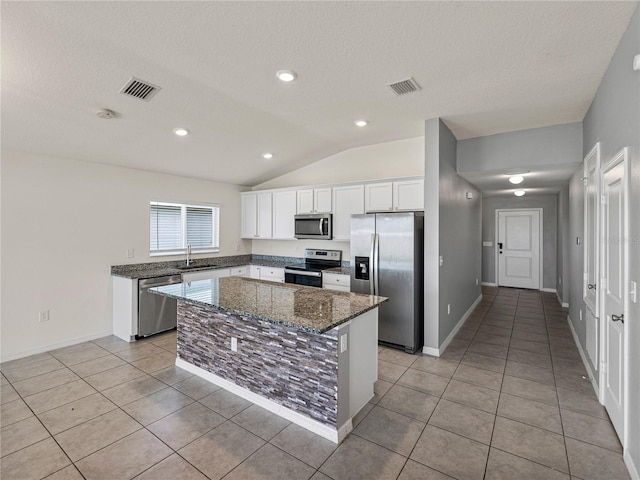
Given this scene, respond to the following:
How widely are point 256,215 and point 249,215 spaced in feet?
0.64

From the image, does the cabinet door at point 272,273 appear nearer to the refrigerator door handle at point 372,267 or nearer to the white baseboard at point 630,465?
the refrigerator door handle at point 372,267

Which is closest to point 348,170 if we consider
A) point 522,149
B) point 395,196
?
point 395,196

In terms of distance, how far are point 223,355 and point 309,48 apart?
→ 263 cm

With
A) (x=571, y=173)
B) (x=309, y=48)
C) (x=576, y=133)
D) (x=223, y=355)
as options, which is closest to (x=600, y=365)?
(x=576, y=133)

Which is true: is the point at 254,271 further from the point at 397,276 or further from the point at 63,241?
the point at 397,276

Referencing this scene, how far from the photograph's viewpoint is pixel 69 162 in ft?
13.2

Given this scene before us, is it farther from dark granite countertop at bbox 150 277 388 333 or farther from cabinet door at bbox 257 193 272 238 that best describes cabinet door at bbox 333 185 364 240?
dark granite countertop at bbox 150 277 388 333

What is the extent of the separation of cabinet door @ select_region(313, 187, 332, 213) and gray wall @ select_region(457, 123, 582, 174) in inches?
74.3

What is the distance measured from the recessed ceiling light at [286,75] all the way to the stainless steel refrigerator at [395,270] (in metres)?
1.91

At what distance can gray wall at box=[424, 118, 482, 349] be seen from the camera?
3.71 metres

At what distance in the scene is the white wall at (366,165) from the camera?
4590mm

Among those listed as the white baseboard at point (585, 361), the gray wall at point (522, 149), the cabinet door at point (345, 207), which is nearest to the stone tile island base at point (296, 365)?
the white baseboard at point (585, 361)

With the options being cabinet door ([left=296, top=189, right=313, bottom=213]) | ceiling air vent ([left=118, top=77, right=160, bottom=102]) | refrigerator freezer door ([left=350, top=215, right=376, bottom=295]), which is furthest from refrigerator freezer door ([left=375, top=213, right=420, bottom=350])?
ceiling air vent ([left=118, top=77, right=160, bottom=102])

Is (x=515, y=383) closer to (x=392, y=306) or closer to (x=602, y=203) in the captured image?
(x=392, y=306)
